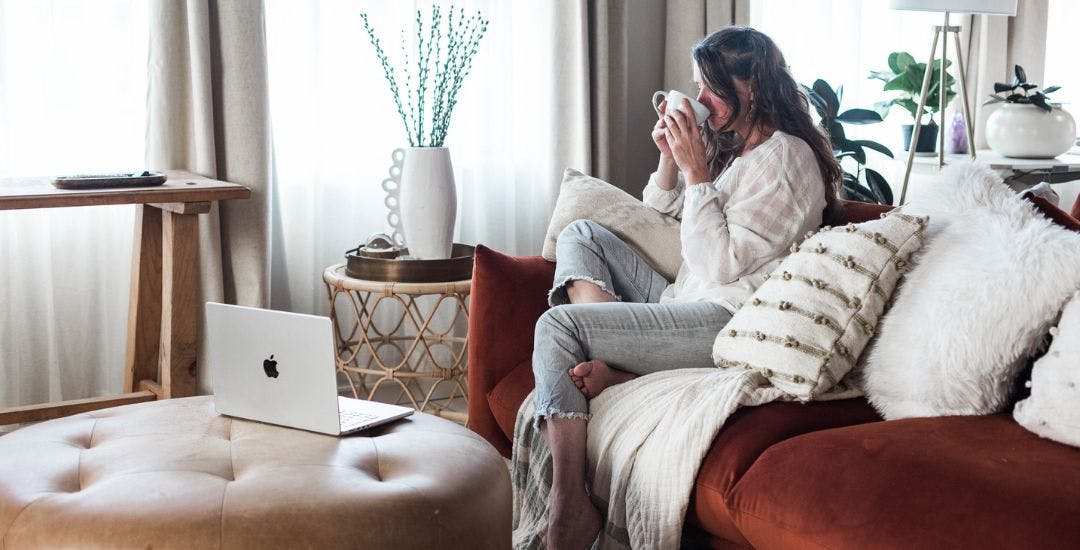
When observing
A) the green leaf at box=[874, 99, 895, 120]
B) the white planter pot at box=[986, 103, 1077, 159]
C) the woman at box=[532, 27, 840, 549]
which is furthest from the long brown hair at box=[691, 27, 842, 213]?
the green leaf at box=[874, 99, 895, 120]

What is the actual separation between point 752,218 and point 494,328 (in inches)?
23.6

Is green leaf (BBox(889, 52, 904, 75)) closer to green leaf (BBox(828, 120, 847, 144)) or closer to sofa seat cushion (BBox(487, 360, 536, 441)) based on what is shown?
green leaf (BBox(828, 120, 847, 144))

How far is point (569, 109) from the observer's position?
10.9 feet

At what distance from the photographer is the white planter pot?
10.6 feet

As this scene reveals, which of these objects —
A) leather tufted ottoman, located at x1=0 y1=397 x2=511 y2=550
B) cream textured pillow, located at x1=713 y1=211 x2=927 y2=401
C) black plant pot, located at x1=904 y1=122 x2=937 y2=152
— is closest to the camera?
leather tufted ottoman, located at x1=0 y1=397 x2=511 y2=550

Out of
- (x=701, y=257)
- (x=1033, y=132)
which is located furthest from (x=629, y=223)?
(x=1033, y=132)

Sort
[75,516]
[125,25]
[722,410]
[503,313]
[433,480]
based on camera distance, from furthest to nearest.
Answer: [125,25] < [503,313] < [722,410] < [433,480] < [75,516]

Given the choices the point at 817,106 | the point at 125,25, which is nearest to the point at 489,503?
the point at 125,25

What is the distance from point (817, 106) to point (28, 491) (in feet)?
8.64

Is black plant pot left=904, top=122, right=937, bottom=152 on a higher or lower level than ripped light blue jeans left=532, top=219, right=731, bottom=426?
higher

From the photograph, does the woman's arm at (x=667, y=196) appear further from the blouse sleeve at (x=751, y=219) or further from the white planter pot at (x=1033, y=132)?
the white planter pot at (x=1033, y=132)

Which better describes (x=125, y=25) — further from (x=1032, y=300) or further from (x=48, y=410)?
(x=1032, y=300)

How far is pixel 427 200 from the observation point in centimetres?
266

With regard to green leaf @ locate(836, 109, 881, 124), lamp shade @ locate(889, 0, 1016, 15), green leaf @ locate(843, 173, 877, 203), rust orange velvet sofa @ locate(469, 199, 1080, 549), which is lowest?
rust orange velvet sofa @ locate(469, 199, 1080, 549)
